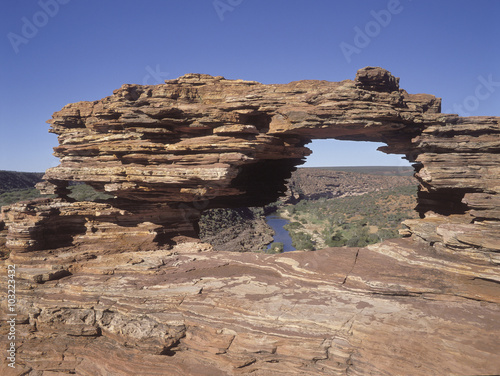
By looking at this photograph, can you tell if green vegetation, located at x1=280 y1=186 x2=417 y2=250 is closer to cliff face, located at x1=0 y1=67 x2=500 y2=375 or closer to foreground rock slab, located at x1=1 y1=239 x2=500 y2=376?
cliff face, located at x1=0 y1=67 x2=500 y2=375

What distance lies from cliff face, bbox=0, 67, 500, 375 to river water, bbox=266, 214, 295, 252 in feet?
120

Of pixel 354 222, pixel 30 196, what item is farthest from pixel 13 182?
pixel 354 222

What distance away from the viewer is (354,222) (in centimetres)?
5697

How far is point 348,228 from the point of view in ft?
178

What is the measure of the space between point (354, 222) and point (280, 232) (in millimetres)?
16131

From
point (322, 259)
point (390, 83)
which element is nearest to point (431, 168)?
point (390, 83)

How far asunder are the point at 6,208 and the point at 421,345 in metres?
17.4

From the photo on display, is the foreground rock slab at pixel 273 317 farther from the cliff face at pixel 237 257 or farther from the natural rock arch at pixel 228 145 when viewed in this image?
the natural rock arch at pixel 228 145

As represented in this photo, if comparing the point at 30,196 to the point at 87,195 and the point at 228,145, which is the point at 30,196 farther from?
the point at 228,145

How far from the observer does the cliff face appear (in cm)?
804

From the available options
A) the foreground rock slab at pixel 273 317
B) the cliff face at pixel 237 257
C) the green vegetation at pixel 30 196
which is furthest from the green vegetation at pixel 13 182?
the foreground rock slab at pixel 273 317

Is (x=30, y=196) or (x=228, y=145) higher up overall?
(x=228, y=145)

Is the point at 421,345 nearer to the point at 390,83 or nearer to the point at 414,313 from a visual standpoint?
the point at 414,313

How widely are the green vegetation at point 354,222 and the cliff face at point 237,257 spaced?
28.7m
